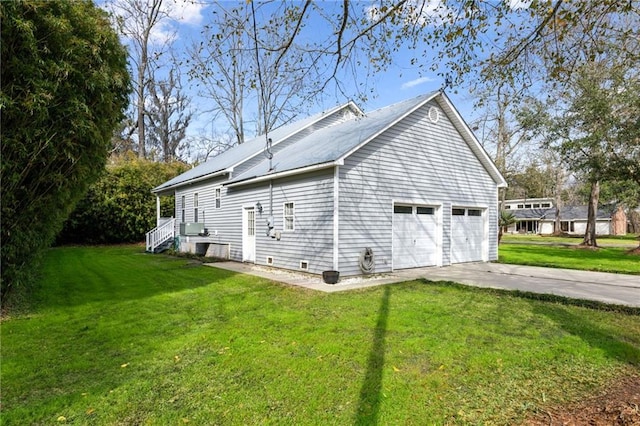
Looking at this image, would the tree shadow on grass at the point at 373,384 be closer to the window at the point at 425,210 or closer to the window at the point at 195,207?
the window at the point at 425,210

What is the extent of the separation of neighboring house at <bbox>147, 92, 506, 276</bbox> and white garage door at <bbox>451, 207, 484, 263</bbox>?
0.04 m

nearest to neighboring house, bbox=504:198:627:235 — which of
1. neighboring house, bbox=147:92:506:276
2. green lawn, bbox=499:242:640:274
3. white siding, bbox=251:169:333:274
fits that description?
green lawn, bbox=499:242:640:274

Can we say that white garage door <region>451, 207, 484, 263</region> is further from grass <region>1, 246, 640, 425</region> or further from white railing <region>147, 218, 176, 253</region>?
white railing <region>147, 218, 176, 253</region>

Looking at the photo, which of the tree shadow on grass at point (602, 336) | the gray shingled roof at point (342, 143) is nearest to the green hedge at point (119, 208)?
the gray shingled roof at point (342, 143)

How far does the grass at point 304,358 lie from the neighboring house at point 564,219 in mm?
47392

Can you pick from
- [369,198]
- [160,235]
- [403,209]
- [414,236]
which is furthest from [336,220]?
[160,235]

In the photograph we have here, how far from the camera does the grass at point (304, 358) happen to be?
10.1 feet

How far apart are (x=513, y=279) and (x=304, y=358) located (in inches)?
302

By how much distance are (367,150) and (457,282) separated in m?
4.25

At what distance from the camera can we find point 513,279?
9656 millimetres

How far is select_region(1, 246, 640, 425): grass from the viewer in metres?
3.09

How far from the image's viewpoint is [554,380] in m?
3.69

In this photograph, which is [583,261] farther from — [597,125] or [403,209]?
[403,209]

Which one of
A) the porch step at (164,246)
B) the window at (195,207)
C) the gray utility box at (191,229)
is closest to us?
the gray utility box at (191,229)
